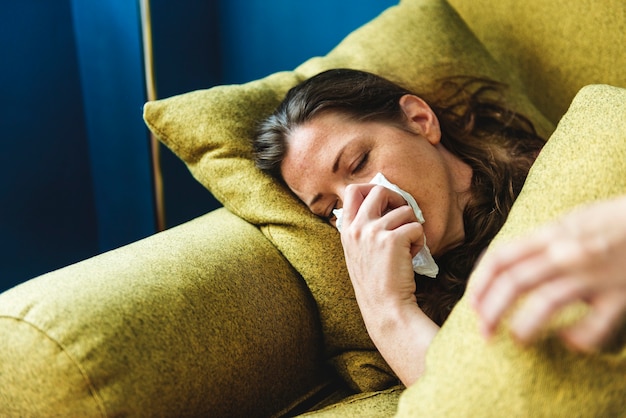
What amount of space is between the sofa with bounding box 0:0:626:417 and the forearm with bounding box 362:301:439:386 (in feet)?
0.27

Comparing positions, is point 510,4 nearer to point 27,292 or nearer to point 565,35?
point 565,35

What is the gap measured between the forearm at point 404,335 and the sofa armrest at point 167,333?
0.16 meters

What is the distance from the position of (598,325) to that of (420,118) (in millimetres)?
828

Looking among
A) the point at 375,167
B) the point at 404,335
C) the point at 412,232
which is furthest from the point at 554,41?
the point at 404,335

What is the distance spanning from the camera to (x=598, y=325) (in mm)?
574

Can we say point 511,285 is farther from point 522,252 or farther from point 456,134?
point 456,134

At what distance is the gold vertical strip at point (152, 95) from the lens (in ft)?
A: 5.90

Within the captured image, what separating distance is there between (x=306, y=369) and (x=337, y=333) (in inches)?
3.3

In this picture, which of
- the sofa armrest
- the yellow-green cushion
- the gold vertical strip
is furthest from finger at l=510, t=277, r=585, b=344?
the gold vertical strip

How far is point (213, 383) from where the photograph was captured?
0.99 m

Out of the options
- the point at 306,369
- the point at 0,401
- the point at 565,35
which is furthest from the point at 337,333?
the point at 565,35

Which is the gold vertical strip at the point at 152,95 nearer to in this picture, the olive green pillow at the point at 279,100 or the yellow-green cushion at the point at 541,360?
the olive green pillow at the point at 279,100

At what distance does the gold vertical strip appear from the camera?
5.90 feet

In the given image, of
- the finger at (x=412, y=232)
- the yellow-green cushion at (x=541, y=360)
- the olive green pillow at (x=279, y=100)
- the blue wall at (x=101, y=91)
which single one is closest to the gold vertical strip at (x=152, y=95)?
the blue wall at (x=101, y=91)
